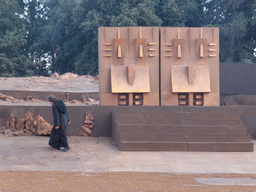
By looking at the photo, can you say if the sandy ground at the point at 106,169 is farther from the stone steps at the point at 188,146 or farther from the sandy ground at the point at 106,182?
the stone steps at the point at 188,146

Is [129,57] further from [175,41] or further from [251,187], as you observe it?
[251,187]

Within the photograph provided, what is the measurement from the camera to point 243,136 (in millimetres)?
10430

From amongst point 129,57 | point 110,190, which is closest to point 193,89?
point 129,57

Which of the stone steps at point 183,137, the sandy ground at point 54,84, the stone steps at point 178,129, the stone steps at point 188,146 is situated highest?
the sandy ground at point 54,84

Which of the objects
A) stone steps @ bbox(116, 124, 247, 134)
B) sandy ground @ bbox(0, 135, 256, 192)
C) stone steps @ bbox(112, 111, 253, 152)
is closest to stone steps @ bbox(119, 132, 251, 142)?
stone steps @ bbox(112, 111, 253, 152)

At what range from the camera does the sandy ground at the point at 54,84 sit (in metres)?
18.8

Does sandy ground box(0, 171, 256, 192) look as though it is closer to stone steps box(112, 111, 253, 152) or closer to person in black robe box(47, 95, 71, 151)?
person in black robe box(47, 95, 71, 151)

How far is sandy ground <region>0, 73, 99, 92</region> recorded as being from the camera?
61.6 ft

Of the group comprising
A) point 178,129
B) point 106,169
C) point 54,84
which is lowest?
point 106,169

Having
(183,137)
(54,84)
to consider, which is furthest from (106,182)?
(54,84)

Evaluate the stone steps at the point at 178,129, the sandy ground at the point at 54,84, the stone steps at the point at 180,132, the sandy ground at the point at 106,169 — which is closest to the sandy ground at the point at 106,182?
the sandy ground at the point at 106,169

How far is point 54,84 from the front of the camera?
2011 cm

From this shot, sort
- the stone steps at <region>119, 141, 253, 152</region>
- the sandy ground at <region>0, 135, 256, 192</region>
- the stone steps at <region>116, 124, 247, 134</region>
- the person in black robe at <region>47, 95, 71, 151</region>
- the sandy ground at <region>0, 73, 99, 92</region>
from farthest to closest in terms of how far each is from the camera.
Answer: the sandy ground at <region>0, 73, 99, 92</region> < the stone steps at <region>116, 124, 247, 134</region> < the stone steps at <region>119, 141, 253, 152</region> < the person in black robe at <region>47, 95, 71, 151</region> < the sandy ground at <region>0, 135, 256, 192</region>

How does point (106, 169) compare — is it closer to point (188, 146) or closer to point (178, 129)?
point (188, 146)
